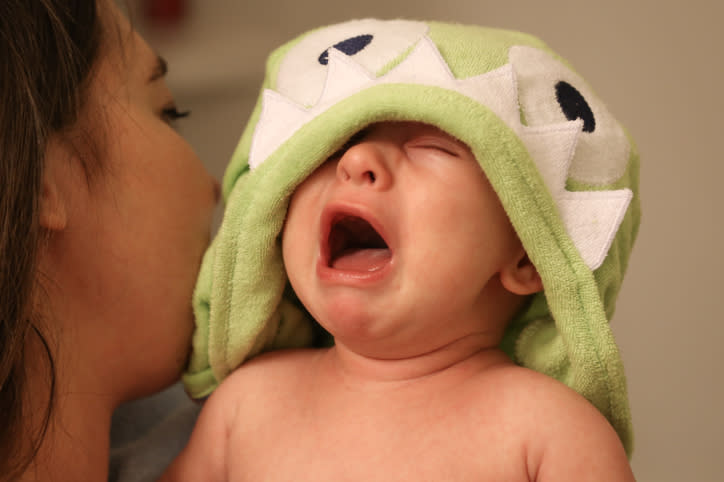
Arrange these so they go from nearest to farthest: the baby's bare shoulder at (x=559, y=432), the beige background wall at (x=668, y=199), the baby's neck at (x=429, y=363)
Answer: the baby's bare shoulder at (x=559, y=432) < the baby's neck at (x=429, y=363) < the beige background wall at (x=668, y=199)

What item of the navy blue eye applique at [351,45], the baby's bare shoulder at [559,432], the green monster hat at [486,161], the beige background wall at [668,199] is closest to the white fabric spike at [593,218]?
the green monster hat at [486,161]

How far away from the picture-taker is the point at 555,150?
2.04 ft

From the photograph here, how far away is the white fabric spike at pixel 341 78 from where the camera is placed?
646mm

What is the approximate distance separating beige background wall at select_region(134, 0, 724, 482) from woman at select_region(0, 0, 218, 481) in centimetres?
79

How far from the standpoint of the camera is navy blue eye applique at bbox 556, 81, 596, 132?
65cm

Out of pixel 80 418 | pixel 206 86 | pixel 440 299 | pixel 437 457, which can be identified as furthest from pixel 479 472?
pixel 206 86

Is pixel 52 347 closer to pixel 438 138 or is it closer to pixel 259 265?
pixel 259 265

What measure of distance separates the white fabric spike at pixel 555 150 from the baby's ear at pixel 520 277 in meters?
0.07

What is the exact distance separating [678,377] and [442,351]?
729mm

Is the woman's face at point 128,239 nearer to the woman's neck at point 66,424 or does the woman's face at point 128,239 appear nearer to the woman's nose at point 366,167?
the woman's neck at point 66,424

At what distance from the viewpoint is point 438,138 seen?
24.5 inches

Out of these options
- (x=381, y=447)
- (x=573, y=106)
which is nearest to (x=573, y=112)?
(x=573, y=106)

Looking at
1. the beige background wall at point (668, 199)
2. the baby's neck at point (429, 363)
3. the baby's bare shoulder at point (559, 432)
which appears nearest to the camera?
the baby's bare shoulder at point (559, 432)

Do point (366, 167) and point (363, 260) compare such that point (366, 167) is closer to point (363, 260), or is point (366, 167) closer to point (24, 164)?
point (363, 260)
